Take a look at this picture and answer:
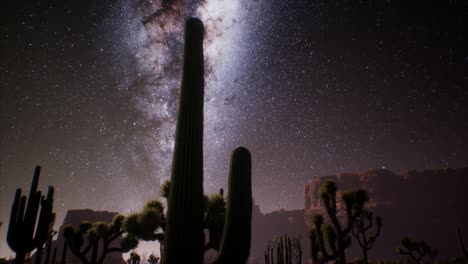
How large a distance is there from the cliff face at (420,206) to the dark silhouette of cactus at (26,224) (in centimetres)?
7106

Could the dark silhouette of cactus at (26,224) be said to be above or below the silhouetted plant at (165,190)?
below

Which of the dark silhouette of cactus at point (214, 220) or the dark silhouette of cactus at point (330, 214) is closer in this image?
the dark silhouette of cactus at point (214, 220)

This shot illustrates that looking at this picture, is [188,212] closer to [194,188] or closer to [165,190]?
[194,188]

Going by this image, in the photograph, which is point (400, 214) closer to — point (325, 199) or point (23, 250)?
point (325, 199)

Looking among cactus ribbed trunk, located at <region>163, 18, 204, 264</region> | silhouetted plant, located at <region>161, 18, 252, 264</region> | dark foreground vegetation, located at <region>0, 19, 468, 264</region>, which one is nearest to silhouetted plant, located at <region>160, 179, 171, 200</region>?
dark foreground vegetation, located at <region>0, 19, 468, 264</region>

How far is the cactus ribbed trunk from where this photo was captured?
549cm

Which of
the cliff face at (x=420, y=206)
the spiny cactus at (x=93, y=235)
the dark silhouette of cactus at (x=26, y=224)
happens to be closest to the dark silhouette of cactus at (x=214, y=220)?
the spiny cactus at (x=93, y=235)

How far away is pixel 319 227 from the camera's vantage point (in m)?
13.3

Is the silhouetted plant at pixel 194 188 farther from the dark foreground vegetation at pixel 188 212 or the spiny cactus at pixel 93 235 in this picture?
the spiny cactus at pixel 93 235

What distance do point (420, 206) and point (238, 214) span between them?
265 feet

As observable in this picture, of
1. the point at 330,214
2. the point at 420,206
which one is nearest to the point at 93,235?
the point at 330,214

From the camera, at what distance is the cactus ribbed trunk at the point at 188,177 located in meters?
5.49

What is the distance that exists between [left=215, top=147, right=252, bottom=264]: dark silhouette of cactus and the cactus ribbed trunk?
0.84 meters

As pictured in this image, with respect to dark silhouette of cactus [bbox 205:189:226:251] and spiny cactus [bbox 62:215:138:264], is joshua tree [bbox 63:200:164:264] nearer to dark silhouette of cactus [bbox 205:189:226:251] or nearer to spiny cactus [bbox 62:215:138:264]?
spiny cactus [bbox 62:215:138:264]
